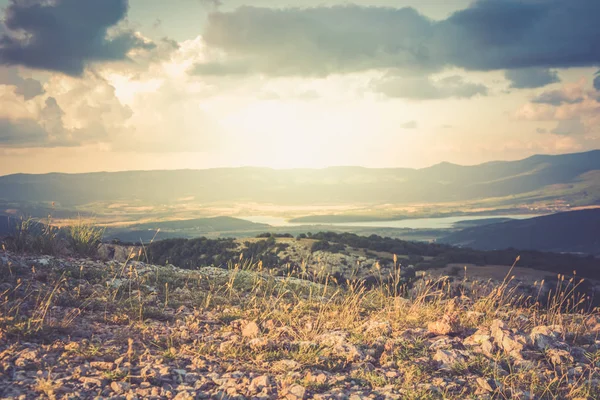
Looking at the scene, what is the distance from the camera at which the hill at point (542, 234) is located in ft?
541

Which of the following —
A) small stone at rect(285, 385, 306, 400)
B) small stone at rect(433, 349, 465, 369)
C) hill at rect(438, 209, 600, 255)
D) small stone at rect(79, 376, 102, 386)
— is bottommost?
hill at rect(438, 209, 600, 255)

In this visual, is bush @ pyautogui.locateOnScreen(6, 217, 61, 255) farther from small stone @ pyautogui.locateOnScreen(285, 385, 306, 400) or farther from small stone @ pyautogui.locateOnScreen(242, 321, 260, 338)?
small stone @ pyautogui.locateOnScreen(285, 385, 306, 400)

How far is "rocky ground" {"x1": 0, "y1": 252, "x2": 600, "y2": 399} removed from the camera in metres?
5.69

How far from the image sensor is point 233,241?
5450 cm

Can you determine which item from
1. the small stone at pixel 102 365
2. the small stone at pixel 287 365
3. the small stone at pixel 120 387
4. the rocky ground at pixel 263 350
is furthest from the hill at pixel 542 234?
the small stone at pixel 120 387

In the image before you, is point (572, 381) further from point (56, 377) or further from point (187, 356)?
point (56, 377)

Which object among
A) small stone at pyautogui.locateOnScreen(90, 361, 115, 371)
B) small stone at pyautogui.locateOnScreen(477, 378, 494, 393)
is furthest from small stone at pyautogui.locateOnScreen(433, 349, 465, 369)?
small stone at pyautogui.locateOnScreen(90, 361, 115, 371)

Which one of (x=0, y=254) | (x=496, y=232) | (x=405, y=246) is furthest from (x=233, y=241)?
(x=496, y=232)

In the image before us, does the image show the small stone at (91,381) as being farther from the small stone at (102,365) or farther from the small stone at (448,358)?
the small stone at (448,358)

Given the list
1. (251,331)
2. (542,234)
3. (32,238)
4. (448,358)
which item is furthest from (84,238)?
(542,234)

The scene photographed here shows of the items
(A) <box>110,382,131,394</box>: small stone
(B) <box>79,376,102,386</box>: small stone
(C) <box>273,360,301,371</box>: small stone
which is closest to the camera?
(A) <box>110,382,131,394</box>: small stone

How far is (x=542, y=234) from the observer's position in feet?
570

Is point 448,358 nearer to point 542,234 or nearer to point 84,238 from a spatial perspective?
point 84,238

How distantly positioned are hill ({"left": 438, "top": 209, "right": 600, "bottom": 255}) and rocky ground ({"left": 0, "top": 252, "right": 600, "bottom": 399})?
530 ft
